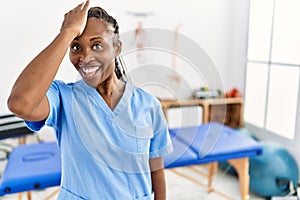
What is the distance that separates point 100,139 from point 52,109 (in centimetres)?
10

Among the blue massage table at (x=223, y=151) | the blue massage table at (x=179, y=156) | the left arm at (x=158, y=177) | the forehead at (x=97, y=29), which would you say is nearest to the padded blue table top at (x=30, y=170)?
the blue massage table at (x=179, y=156)

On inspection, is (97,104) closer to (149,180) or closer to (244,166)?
(149,180)

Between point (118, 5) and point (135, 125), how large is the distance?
270mm

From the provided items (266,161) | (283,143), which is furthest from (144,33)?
(283,143)

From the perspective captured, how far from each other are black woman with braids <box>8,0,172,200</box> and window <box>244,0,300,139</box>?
76 cm

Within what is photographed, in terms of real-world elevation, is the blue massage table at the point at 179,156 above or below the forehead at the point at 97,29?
below

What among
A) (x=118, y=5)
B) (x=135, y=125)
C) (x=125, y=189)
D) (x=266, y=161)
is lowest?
(x=266, y=161)

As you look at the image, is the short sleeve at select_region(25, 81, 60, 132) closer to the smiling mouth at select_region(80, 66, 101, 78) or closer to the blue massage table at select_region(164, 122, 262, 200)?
the smiling mouth at select_region(80, 66, 101, 78)

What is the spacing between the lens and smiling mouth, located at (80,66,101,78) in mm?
448

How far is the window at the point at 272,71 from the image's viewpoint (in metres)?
1.24

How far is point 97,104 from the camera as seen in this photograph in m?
0.51

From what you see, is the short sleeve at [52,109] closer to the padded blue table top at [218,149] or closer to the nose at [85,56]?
the nose at [85,56]

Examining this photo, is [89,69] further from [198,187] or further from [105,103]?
[198,187]

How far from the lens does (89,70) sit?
0.45 meters
